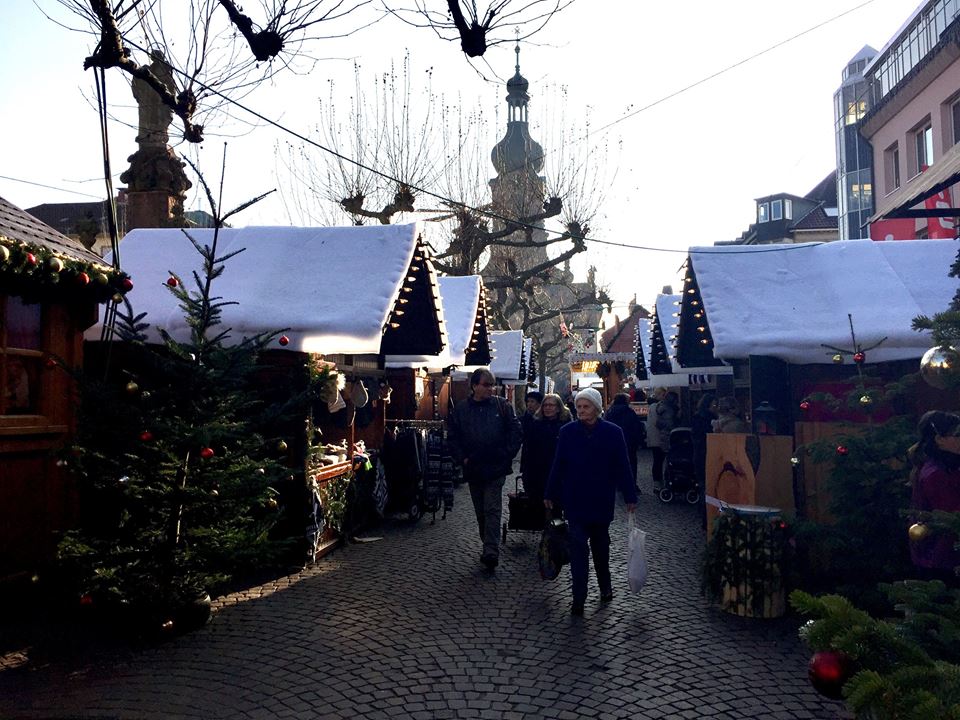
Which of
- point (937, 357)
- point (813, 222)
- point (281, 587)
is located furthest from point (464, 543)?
point (813, 222)

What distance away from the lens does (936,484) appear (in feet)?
15.8

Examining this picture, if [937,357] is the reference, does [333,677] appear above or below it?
below

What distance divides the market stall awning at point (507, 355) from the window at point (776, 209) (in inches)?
1433

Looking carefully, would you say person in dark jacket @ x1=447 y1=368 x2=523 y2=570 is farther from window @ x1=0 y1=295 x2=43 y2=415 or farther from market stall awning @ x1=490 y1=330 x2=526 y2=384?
market stall awning @ x1=490 y1=330 x2=526 y2=384

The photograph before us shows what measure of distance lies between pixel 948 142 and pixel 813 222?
2768cm

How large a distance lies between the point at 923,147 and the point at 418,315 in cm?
1802

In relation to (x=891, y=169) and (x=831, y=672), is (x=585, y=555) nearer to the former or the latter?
(x=831, y=672)

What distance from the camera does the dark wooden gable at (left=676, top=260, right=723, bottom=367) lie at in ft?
35.1

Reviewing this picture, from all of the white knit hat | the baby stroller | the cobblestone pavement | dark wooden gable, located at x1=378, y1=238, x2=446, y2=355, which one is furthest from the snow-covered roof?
the baby stroller

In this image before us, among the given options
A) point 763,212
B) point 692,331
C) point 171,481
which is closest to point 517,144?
point 763,212

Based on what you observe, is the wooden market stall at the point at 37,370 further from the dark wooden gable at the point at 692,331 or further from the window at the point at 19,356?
the dark wooden gable at the point at 692,331

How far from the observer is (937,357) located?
4.70 m

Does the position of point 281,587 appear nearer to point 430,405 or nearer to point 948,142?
point 430,405

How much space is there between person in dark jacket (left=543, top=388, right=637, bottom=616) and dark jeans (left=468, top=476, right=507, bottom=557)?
1208 mm
